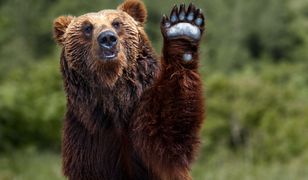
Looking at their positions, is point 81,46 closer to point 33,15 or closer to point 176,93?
point 176,93

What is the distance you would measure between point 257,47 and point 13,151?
74.9ft

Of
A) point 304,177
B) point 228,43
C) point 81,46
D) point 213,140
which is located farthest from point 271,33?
point 81,46

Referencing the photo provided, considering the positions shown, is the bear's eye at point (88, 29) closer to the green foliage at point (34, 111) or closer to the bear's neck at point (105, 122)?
the bear's neck at point (105, 122)

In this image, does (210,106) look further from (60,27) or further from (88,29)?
(88,29)

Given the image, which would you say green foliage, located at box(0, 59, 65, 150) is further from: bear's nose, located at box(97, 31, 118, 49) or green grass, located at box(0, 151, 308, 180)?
bear's nose, located at box(97, 31, 118, 49)

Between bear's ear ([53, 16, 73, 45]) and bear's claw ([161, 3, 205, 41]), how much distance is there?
1265mm

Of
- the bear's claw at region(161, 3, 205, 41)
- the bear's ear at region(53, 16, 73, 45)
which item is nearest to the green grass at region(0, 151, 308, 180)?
the bear's ear at region(53, 16, 73, 45)

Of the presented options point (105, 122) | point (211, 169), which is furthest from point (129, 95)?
point (211, 169)

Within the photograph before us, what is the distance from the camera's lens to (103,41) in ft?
21.5

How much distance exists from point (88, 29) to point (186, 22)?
39.2 inches

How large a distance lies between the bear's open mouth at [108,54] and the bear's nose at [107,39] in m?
0.03

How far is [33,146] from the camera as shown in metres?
25.5

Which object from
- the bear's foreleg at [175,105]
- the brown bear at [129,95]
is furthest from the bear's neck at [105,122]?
the bear's foreleg at [175,105]

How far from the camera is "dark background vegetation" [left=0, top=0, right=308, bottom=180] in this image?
2198 cm
